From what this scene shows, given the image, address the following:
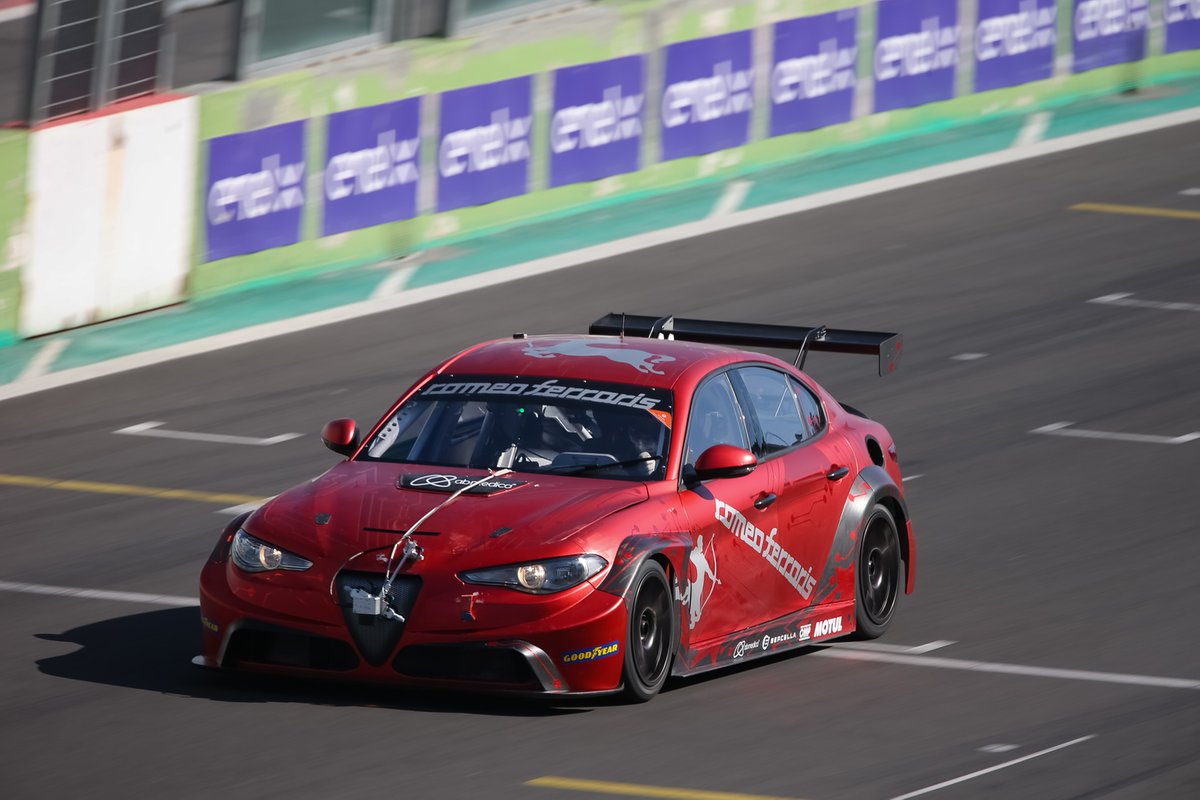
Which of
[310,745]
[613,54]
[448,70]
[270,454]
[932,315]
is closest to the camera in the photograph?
[310,745]

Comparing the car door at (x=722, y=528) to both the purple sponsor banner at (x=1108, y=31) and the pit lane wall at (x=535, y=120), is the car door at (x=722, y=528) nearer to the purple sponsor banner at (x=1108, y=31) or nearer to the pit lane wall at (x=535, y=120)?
the pit lane wall at (x=535, y=120)

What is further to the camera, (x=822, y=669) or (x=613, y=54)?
(x=613, y=54)

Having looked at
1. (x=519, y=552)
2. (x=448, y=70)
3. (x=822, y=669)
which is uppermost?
(x=448, y=70)

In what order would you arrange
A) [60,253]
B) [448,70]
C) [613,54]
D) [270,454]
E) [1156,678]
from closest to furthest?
1. [1156,678]
2. [270,454]
3. [60,253]
4. [448,70]
5. [613,54]

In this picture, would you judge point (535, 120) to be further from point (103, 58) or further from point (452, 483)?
point (452, 483)

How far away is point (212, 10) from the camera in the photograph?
19.8 metres

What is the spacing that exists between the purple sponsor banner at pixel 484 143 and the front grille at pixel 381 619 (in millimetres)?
12176

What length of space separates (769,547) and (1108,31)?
18.7m

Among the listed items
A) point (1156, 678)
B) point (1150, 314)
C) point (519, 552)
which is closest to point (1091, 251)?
point (1150, 314)

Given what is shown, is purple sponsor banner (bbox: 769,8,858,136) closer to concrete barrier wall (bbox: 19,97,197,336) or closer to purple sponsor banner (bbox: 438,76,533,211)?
purple sponsor banner (bbox: 438,76,533,211)

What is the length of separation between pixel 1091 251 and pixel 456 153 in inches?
232

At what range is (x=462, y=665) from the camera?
935 centimetres

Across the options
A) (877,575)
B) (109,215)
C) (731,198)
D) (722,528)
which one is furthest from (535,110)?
(722,528)

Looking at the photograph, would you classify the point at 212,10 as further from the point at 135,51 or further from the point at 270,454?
the point at 270,454
